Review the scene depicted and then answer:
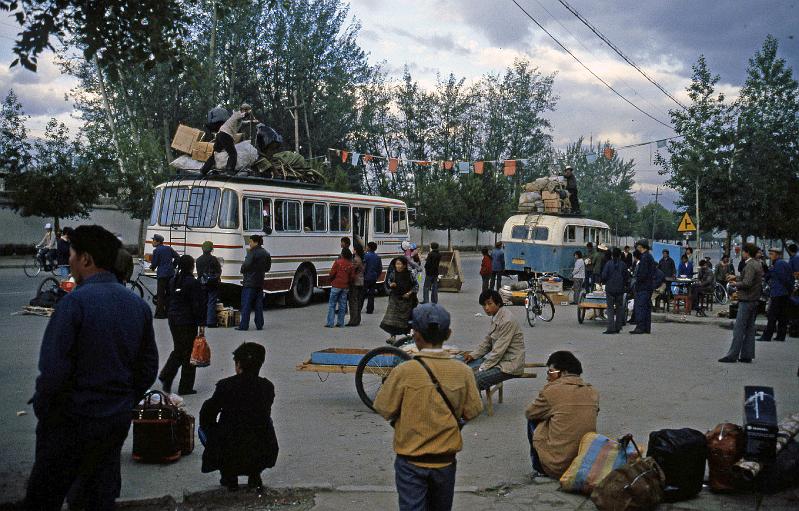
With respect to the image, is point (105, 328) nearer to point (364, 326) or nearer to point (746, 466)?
point (746, 466)

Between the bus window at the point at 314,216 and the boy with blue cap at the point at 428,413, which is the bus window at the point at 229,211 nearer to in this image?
the bus window at the point at 314,216

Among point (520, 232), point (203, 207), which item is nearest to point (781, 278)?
point (203, 207)

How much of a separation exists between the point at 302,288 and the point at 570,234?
15290 mm

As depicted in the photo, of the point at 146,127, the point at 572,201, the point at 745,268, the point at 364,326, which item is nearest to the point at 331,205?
the point at 364,326

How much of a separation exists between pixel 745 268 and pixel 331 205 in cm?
1272

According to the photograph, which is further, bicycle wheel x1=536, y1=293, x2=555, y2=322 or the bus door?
the bus door

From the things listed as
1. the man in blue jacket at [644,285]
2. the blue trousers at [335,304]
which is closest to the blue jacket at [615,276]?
the man in blue jacket at [644,285]

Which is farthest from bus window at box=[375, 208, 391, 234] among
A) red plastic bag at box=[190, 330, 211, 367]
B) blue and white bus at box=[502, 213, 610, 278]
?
red plastic bag at box=[190, 330, 211, 367]

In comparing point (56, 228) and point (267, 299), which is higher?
point (56, 228)

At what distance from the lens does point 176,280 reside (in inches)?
362

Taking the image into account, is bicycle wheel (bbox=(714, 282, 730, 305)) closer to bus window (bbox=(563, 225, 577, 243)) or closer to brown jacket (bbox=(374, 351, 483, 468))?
bus window (bbox=(563, 225, 577, 243))

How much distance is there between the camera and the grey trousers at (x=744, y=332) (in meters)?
12.6

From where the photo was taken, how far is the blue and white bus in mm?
32469

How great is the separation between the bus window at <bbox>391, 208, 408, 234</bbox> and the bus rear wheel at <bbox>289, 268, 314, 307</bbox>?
520 centimetres
